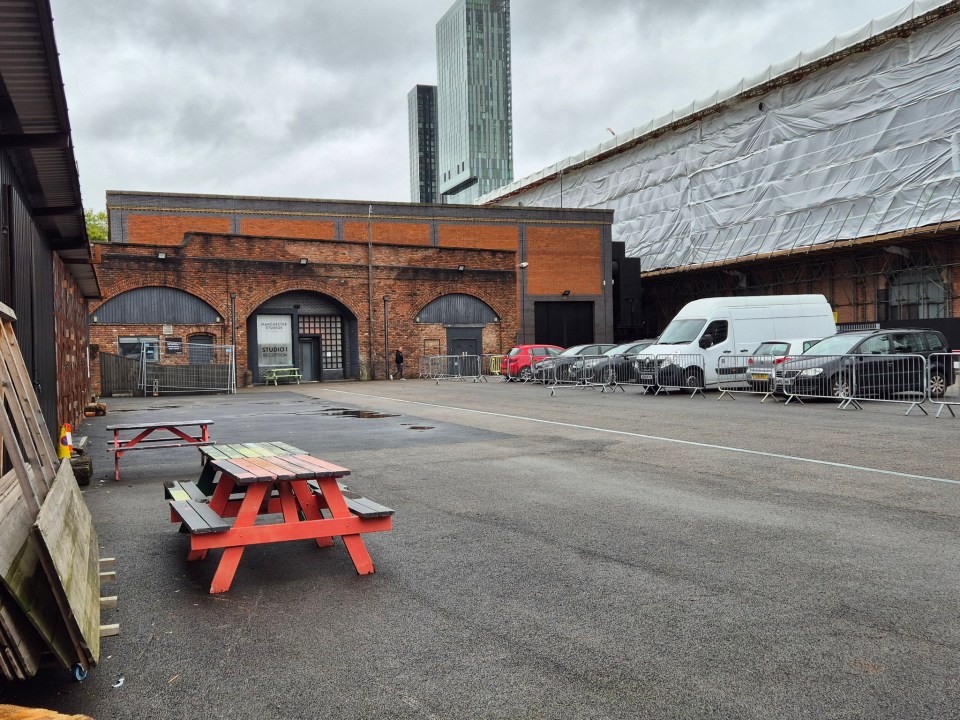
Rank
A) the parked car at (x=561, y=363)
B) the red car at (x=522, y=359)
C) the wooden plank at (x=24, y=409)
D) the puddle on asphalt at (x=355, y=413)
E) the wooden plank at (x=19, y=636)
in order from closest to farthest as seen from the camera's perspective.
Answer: the wooden plank at (x=19, y=636) < the wooden plank at (x=24, y=409) < the puddle on asphalt at (x=355, y=413) < the parked car at (x=561, y=363) < the red car at (x=522, y=359)

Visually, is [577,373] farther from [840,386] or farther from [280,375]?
[280,375]

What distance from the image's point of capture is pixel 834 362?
57.4ft

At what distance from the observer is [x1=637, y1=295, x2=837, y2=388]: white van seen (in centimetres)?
2186

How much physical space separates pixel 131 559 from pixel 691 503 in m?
4.53

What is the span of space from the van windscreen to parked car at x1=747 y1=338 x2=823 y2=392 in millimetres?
1668

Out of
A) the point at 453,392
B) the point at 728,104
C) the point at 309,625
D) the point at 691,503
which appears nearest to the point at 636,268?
the point at 728,104

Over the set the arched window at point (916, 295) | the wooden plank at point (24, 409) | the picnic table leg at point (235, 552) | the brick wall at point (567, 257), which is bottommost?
the picnic table leg at point (235, 552)

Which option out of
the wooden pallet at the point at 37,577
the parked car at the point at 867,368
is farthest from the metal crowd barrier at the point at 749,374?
the wooden pallet at the point at 37,577

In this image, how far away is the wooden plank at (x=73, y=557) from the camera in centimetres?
320

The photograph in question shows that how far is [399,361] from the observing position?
39094mm

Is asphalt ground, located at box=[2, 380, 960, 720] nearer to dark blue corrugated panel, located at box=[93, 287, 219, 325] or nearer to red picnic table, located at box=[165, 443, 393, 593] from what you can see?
red picnic table, located at box=[165, 443, 393, 593]

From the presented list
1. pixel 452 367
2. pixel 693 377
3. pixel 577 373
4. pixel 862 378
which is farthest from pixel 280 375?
pixel 862 378

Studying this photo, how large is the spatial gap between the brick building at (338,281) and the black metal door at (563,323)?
71 mm

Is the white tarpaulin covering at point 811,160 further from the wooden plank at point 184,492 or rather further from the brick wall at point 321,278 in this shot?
the wooden plank at point 184,492
